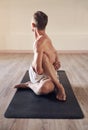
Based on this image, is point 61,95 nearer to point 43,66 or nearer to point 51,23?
point 43,66

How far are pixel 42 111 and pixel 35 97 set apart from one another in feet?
A: 1.12

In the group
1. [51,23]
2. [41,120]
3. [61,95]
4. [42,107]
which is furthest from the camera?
[51,23]

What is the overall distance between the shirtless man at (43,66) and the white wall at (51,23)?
141 inches

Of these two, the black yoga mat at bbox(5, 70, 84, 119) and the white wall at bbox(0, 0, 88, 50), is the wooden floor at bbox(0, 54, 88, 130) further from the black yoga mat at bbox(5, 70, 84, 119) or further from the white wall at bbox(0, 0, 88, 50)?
the white wall at bbox(0, 0, 88, 50)

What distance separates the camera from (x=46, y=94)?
2164 millimetres

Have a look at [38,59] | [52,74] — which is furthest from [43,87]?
[38,59]

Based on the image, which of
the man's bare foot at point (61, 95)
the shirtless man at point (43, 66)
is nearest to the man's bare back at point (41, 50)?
the shirtless man at point (43, 66)

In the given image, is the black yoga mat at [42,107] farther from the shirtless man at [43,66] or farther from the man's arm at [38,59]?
the man's arm at [38,59]

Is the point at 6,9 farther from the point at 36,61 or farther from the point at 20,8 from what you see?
the point at 36,61

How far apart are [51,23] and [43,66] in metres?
3.79

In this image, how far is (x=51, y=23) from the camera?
5.78 metres

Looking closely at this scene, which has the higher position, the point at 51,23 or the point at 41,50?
the point at 41,50

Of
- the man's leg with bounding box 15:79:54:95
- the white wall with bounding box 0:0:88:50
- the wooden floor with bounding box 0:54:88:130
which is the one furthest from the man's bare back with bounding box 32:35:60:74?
the white wall with bounding box 0:0:88:50

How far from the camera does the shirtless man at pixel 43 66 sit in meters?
2.10
